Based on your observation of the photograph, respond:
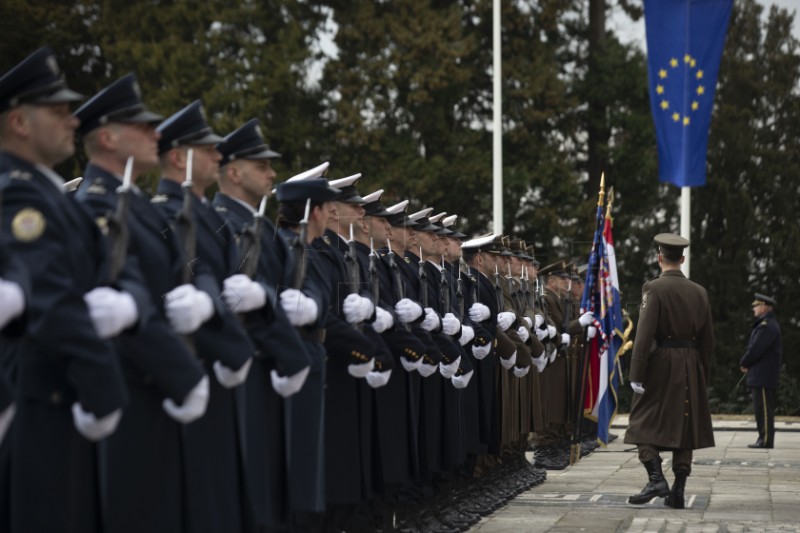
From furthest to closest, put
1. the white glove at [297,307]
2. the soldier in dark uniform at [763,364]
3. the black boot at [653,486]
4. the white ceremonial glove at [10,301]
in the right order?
the soldier in dark uniform at [763,364] < the black boot at [653,486] < the white glove at [297,307] < the white ceremonial glove at [10,301]

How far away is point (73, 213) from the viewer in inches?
197

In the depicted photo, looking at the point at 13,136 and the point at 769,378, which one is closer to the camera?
the point at 13,136

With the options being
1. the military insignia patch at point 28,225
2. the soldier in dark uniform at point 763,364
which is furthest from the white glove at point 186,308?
the soldier in dark uniform at point 763,364

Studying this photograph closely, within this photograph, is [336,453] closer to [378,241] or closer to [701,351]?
[378,241]

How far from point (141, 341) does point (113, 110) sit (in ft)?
3.71

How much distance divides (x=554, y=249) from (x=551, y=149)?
225 cm

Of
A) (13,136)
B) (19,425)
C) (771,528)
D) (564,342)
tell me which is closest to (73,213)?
(13,136)

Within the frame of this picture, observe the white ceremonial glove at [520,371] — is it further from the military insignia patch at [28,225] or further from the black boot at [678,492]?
the military insignia patch at [28,225]

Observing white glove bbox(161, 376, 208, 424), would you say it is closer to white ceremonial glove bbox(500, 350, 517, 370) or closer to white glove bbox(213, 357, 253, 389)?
white glove bbox(213, 357, 253, 389)

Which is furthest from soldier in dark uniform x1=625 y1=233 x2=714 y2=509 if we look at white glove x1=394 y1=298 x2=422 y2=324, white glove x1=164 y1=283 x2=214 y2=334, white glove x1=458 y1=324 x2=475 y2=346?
white glove x1=164 y1=283 x2=214 y2=334

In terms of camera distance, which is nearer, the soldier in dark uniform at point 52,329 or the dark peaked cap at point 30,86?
the soldier in dark uniform at point 52,329

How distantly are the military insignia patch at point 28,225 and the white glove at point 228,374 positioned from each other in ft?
4.05

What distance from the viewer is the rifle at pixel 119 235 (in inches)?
199

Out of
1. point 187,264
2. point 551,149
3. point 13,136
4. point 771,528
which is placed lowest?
point 771,528
